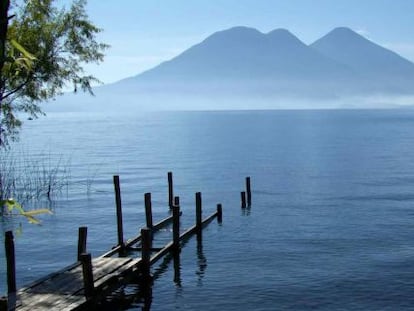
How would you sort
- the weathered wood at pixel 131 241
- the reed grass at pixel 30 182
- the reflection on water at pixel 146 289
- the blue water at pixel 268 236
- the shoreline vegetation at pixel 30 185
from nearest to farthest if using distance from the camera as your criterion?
1. the reflection on water at pixel 146 289
2. the blue water at pixel 268 236
3. the weathered wood at pixel 131 241
4. the shoreline vegetation at pixel 30 185
5. the reed grass at pixel 30 182

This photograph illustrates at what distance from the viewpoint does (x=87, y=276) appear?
1820 cm

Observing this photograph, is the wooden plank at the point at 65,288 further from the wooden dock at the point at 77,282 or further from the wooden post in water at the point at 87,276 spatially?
the wooden post in water at the point at 87,276

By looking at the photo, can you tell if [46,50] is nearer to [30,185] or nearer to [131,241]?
[131,241]

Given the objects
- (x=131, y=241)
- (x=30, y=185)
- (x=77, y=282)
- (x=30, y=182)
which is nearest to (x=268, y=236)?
(x=131, y=241)

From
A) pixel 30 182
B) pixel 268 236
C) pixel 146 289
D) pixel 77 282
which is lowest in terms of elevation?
pixel 268 236

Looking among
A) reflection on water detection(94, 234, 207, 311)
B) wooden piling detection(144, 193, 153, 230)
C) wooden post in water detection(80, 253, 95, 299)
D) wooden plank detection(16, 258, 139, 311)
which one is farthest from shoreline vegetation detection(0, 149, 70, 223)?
wooden post in water detection(80, 253, 95, 299)

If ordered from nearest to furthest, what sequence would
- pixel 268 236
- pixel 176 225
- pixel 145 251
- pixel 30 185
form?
pixel 145 251 → pixel 176 225 → pixel 268 236 → pixel 30 185

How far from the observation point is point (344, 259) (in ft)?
93.0

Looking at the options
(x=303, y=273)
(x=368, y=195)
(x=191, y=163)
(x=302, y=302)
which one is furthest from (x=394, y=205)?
(x=191, y=163)

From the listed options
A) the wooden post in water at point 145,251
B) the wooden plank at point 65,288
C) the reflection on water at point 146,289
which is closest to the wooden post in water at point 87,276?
the wooden plank at point 65,288

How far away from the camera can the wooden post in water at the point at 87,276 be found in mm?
17922

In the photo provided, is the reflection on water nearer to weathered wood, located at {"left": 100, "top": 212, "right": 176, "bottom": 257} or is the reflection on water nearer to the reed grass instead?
weathered wood, located at {"left": 100, "top": 212, "right": 176, "bottom": 257}

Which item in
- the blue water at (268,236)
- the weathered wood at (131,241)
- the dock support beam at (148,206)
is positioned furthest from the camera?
the dock support beam at (148,206)

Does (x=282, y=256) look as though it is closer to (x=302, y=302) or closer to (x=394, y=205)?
(x=302, y=302)
